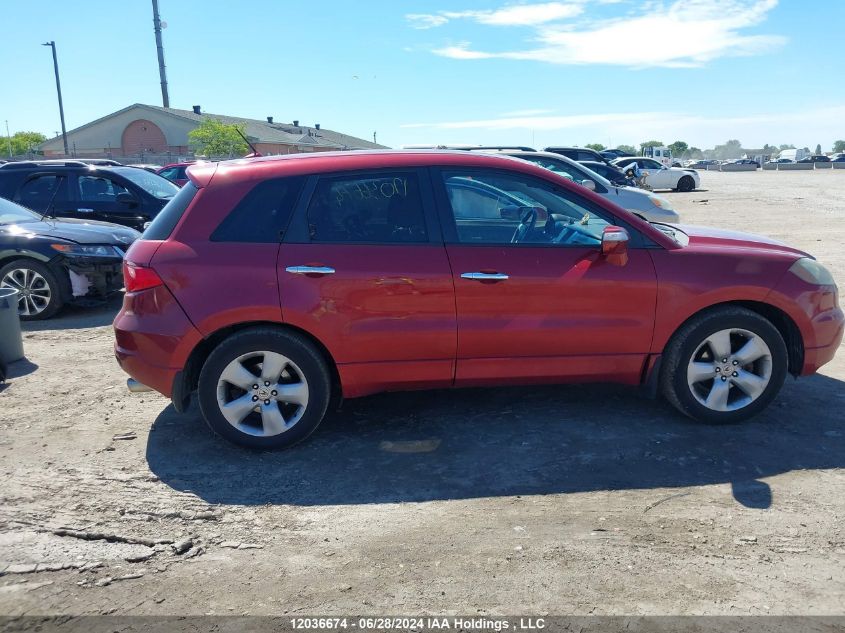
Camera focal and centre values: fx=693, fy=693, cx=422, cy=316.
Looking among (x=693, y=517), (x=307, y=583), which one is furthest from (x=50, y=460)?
(x=693, y=517)

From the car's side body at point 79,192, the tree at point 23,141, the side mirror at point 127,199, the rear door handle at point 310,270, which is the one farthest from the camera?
the tree at point 23,141

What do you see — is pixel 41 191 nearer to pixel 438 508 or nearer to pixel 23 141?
pixel 438 508

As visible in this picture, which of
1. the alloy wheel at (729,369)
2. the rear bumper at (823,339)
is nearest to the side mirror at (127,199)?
the alloy wheel at (729,369)

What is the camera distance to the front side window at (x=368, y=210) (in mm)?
4254

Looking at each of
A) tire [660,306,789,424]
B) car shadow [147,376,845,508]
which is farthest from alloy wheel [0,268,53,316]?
tire [660,306,789,424]

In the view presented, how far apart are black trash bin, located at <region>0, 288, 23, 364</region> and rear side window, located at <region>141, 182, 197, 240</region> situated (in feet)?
8.51

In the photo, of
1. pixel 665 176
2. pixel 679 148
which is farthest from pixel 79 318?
pixel 679 148

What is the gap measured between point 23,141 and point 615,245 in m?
71.4

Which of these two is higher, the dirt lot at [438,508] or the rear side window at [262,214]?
the rear side window at [262,214]

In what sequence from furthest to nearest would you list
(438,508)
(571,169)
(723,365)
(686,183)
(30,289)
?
(686,183) < (571,169) < (30,289) < (723,365) < (438,508)

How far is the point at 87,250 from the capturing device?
8.02m

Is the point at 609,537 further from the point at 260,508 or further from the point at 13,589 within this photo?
the point at 13,589

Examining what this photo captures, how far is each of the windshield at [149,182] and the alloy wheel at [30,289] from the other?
282 cm

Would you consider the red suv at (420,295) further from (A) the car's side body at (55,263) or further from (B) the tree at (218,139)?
(B) the tree at (218,139)
